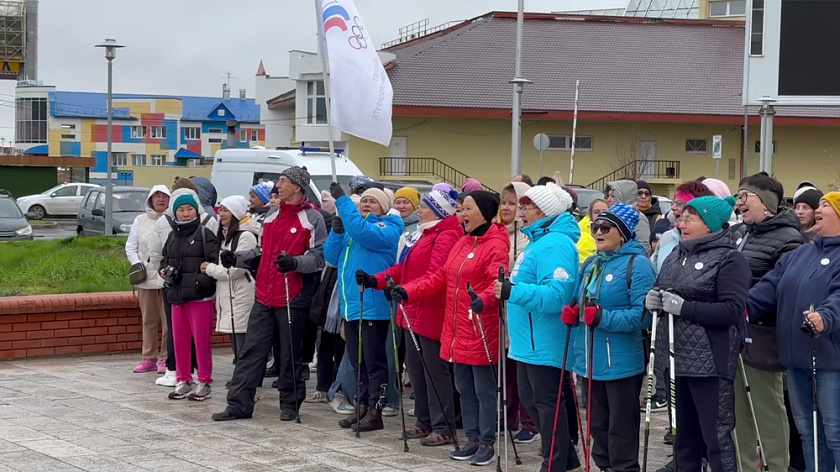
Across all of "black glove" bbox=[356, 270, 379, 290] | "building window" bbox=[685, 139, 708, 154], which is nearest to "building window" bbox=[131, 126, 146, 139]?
"building window" bbox=[685, 139, 708, 154]

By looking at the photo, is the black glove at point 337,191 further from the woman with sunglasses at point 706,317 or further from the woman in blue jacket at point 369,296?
the woman with sunglasses at point 706,317

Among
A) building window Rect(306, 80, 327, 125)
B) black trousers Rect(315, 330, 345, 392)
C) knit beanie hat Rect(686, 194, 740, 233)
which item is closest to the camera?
knit beanie hat Rect(686, 194, 740, 233)

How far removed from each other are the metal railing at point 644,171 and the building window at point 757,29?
26799 millimetres

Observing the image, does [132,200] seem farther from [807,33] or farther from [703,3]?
[703,3]

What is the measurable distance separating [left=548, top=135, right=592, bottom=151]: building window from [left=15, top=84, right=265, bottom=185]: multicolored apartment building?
5678 cm

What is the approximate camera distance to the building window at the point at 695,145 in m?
46.8

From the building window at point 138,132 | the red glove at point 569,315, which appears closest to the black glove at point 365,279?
the red glove at point 569,315

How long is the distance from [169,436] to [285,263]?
1603mm

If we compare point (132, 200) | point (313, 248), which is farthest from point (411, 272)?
point (132, 200)

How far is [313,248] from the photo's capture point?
9.45 m

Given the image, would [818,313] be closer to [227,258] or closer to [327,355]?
[227,258]

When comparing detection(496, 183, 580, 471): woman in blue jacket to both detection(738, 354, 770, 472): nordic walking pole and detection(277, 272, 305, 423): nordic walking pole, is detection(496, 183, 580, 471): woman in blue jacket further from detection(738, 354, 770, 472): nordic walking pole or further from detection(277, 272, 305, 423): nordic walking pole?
detection(277, 272, 305, 423): nordic walking pole

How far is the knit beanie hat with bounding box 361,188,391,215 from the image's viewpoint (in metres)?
9.14

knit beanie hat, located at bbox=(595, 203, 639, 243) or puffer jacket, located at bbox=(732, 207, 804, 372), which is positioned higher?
knit beanie hat, located at bbox=(595, 203, 639, 243)
